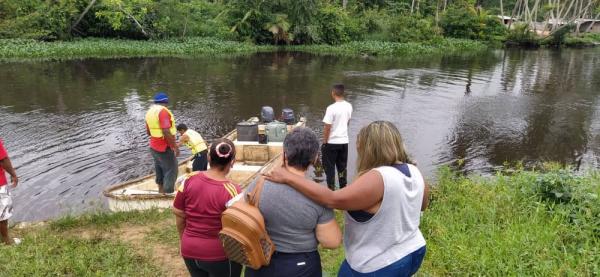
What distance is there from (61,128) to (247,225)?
11756 mm

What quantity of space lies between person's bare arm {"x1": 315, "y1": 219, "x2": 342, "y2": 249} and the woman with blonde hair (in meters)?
0.14

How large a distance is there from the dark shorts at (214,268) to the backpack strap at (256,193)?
75 centimetres

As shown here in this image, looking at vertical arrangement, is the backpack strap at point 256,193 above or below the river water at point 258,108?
above

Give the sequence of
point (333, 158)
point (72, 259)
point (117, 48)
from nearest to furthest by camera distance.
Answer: point (72, 259), point (333, 158), point (117, 48)

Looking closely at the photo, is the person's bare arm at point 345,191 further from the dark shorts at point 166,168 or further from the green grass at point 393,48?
the green grass at point 393,48

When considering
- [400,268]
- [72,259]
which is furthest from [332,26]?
[400,268]

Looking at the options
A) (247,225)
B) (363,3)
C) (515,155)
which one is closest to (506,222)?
(247,225)

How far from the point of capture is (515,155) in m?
11.5

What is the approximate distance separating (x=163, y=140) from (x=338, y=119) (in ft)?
8.46

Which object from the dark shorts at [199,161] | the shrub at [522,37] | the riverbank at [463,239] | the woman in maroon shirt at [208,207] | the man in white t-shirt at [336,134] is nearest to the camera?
the woman in maroon shirt at [208,207]

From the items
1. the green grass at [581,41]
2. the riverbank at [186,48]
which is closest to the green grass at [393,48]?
the riverbank at [186,48]

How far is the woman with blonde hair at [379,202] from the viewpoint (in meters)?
2.53

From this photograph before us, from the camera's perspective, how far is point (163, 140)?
6715 millimetres

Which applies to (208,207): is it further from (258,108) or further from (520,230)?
(258,108)
